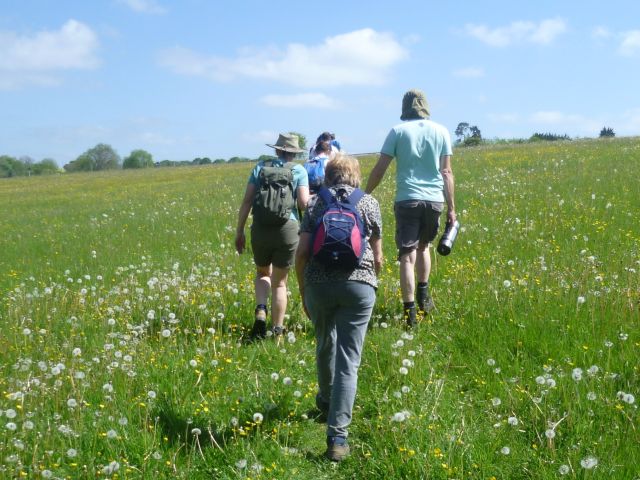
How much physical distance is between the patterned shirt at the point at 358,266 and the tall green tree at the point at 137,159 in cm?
15278

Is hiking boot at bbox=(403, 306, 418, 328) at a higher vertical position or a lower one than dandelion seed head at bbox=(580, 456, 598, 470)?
higher

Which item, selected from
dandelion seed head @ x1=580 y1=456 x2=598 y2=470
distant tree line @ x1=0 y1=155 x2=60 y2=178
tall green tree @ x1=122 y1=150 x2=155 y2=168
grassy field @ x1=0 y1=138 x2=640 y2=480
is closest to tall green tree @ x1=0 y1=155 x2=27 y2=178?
distant tree line @ x1=0 y1=155 x2=60 y2=178

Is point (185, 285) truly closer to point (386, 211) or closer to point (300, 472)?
point (300, 472)

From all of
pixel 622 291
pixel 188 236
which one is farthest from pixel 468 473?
pixel 188 236

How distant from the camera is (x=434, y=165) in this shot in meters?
6.40

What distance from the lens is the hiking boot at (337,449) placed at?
13.3ft

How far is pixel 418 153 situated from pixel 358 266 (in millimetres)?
2433

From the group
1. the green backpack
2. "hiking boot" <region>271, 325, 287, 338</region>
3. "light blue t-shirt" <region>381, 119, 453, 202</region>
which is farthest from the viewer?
"light blue t-shirt" <region>381, 119, 453, 202</region>

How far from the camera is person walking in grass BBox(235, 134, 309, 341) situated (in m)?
5.99

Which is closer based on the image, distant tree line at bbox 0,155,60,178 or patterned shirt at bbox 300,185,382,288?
patterned shirt at bbox 300,185,382,288

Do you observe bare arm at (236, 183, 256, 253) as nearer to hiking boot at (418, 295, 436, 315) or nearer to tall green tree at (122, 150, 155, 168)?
hiking boot at (418, 295, 436, 315)

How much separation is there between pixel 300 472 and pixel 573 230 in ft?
22.5

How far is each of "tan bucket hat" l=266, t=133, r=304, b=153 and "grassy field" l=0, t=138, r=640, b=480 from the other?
1696 mm

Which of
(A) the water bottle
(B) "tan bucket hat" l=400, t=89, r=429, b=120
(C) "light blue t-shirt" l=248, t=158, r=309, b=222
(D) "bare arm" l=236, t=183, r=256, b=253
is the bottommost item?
(A) the water bottle
